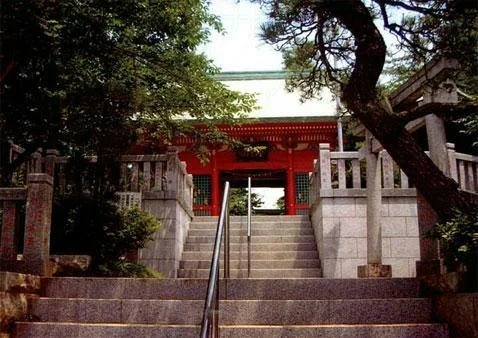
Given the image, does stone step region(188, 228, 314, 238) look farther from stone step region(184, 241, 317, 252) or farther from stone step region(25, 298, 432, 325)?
stone step region(25, 298, 432, 325)

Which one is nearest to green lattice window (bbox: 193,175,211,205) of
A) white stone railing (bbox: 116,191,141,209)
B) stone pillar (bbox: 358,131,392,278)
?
white stone railing (bbox: 116,191,141,209)

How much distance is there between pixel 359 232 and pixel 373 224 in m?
1.47

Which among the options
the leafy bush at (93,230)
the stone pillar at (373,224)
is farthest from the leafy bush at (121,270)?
the stone pillar at (373,224)

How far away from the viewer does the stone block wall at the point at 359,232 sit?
8.52m

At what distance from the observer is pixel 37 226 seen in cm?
532

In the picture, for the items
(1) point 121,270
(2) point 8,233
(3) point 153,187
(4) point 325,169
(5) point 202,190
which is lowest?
(1) point 121,270

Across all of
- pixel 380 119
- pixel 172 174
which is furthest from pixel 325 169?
pixel 380 119

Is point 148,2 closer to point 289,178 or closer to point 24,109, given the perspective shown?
point 24,109

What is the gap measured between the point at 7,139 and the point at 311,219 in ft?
19.7

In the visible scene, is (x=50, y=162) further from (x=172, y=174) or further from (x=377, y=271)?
(x=377, y=271)

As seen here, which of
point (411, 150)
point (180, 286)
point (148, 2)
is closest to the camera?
point (411, 150)

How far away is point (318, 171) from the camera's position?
30.6ft

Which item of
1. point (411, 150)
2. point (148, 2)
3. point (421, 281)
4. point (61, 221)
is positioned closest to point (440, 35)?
point (411, 150)

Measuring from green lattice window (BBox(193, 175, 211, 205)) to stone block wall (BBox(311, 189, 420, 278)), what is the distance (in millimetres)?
6349
